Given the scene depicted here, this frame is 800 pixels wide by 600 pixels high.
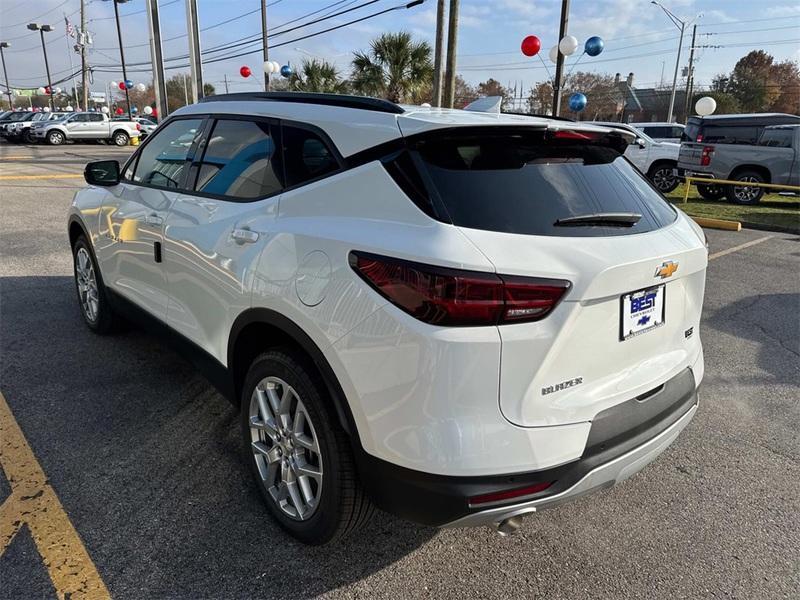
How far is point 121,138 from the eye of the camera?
3158cm

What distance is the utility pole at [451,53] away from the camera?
15672 millimetres

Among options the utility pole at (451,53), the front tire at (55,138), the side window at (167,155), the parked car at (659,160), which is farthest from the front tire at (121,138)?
the side window at (167,155)

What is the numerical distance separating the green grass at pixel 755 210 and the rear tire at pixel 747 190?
0.20 m

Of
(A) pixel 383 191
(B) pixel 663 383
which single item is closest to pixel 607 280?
(B) pixel 663 383

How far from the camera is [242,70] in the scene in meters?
28.9

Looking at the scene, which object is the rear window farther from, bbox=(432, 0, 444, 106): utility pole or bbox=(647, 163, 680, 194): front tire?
bbox=(432, 0, 444, 106): utility pole

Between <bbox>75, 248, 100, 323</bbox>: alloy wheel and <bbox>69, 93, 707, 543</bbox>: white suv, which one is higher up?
<bbox>69, 93, 707, 543</bbox>: white suv

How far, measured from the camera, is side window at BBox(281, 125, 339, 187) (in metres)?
2.29

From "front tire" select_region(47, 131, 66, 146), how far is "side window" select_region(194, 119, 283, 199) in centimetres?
3346

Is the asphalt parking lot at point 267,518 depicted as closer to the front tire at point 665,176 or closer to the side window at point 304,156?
the side window at point 304,156

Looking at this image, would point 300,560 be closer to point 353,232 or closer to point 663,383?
point 353,232

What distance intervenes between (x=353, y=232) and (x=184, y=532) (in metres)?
1.47

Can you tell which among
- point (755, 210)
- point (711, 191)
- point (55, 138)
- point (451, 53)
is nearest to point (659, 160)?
point (711, 191)

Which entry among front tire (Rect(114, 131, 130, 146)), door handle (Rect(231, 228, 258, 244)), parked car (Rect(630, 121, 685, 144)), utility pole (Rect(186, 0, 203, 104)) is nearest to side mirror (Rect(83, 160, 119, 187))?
door handle (Rect(231, 228, 258, 244))
